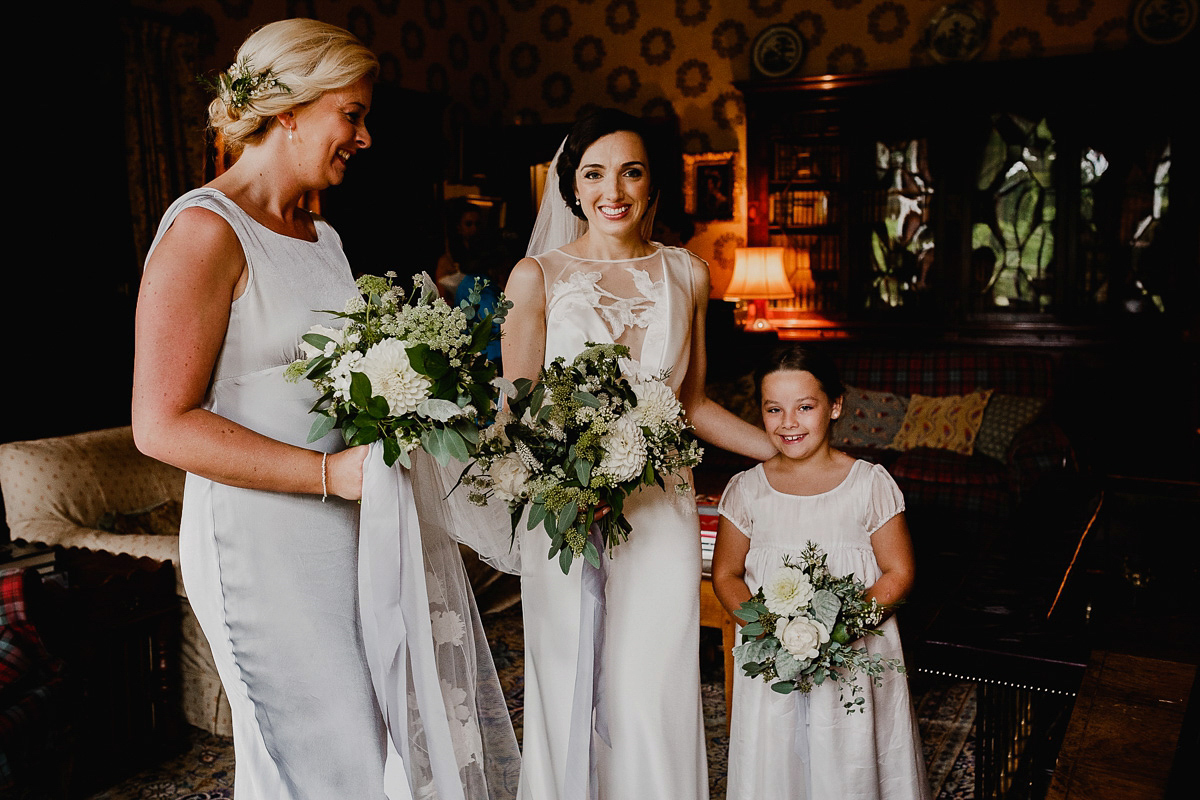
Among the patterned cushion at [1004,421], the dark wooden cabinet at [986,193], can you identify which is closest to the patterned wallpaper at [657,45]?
the dark wooden cabinet at [986,193]

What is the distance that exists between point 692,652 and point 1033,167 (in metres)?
5.60

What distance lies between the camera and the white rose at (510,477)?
174 centimetres

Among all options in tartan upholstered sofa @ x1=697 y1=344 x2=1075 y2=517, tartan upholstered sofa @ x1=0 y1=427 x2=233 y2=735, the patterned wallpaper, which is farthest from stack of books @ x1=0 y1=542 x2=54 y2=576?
the patterned wallpaper

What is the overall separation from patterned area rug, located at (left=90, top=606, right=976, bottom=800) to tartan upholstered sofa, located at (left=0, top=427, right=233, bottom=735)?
16 centimetres

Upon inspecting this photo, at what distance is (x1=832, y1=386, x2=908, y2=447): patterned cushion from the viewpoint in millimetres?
5703

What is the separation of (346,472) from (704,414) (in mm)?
1059

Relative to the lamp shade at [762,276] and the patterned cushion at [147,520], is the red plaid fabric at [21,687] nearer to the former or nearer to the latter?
the patterned cushion at [147,520]

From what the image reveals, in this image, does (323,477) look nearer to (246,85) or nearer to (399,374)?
(399,374)

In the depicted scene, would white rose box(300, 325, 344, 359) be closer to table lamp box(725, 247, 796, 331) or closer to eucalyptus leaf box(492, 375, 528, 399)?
eucalyptus leaf box(492, 375, 528, 399)

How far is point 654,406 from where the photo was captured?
178 centimetres

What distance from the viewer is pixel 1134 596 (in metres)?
2.94

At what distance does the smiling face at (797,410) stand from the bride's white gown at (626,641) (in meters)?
0.25

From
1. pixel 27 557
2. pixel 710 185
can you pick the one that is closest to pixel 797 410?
pixel 27 557

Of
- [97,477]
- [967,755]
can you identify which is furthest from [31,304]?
[967,755]
